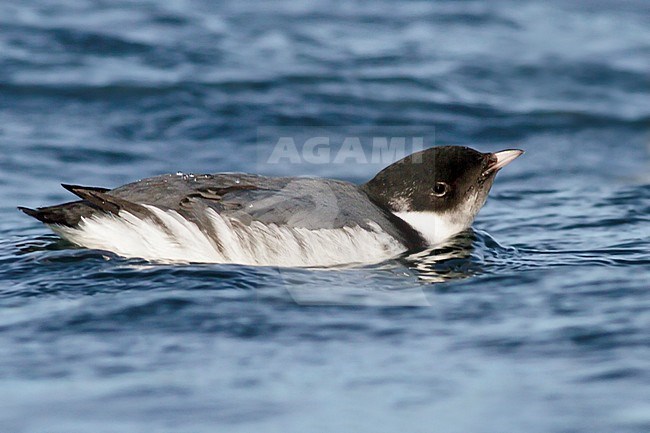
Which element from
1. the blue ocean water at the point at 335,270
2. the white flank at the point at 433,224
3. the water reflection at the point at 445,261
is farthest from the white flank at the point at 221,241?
the white flank at the point at 433,224

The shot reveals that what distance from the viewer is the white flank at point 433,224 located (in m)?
8.76

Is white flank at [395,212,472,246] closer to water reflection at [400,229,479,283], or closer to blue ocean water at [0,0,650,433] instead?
water reflection at [400,229,479,283]

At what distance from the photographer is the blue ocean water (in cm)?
592

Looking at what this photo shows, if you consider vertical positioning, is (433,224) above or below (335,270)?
above

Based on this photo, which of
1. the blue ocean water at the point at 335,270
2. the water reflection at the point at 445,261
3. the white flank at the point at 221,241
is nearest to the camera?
the blue ocean water at the point at 335,270

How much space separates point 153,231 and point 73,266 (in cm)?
62

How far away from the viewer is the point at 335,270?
25.8 feet

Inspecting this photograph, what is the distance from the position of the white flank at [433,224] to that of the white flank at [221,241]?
844 mm

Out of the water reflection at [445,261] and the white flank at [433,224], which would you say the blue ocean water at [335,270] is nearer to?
the water reflection at [445,261]

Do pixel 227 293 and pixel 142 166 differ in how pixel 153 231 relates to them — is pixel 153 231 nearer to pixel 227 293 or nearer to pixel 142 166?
pixel 227 293

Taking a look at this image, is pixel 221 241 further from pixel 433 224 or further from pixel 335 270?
pixel 433 224

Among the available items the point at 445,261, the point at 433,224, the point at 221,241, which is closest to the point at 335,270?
the point at 221,241

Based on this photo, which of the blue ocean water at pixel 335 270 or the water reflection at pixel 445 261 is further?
the water reflection at pixel 445 261

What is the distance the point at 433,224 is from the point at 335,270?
4.33 ft
